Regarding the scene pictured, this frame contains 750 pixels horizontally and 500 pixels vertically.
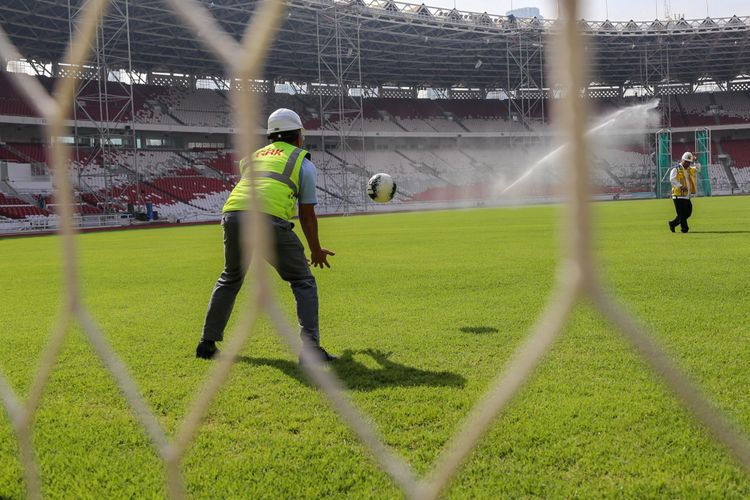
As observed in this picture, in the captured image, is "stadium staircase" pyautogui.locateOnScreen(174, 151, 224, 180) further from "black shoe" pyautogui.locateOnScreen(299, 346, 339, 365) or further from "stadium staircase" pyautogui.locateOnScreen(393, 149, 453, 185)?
"black shoe" pyautogui.locateOnScreen(299, 346, 339, 365)

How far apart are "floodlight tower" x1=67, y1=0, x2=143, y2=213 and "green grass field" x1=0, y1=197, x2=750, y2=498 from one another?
1882cm

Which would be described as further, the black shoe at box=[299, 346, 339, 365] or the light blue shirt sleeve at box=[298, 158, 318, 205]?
the light blue shirt sleeve at box=[298, 158, 318, 205]

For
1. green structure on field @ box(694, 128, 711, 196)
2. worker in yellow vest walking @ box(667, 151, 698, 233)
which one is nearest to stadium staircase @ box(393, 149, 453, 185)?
green structure on field @ box(694, 128, 711, 196)

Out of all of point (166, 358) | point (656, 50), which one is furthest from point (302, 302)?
point (656, 50)

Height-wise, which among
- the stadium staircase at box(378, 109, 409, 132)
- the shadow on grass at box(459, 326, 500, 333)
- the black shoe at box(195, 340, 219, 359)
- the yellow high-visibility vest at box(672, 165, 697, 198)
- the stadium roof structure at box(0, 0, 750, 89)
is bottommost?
the shadow on grass at box(459, 326, 500, 333)

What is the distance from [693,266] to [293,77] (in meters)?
35.0

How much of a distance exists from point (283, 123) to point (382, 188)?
3.11m

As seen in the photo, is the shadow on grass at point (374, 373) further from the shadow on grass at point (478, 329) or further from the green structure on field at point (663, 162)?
the green structure on field at point (663, 162)

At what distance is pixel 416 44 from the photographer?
36.8 meters

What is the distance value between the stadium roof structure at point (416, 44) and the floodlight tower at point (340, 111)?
234 millimetres

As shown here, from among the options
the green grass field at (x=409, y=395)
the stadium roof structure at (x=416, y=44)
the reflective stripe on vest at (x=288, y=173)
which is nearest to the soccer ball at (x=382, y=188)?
the green grass field at (x=409, y=395)

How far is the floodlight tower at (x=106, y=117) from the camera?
2294 cm

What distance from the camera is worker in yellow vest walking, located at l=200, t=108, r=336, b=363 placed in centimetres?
332

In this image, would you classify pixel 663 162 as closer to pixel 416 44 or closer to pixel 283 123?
pixel 416 44
